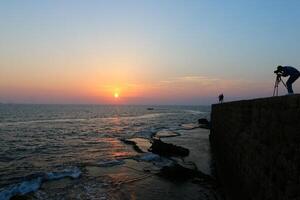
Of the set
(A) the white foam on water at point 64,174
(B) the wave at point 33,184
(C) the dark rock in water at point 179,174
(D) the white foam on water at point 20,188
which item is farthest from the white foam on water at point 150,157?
(D) the white foam on water at point 20,188

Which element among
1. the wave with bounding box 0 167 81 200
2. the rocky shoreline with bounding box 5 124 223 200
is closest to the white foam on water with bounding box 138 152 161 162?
the rocky shoreline with bounding box 5 124 223 200

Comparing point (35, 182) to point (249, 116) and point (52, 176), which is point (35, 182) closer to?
point (52, 176)

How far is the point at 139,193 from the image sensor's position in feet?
45.4

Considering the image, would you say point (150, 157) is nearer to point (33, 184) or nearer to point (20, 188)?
point (33, 184)

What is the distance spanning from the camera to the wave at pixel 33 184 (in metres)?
13.6

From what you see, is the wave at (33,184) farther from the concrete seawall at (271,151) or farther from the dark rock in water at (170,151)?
the concrete seawall at (271,151)

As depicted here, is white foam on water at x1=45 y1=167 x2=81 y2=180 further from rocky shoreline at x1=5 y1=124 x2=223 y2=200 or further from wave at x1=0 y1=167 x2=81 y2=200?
rocky shoreline at x1=5 y1=124 x2=223 y2=200

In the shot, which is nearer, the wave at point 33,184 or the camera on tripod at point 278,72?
the camera on tripod at point 278,72

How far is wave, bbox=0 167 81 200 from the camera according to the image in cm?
1355

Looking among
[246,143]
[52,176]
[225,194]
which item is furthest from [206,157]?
[246,143]

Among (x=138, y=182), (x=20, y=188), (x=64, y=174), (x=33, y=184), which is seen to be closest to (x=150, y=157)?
(x=138, y=182)

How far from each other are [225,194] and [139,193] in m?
3.64

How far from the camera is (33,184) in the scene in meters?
14.9

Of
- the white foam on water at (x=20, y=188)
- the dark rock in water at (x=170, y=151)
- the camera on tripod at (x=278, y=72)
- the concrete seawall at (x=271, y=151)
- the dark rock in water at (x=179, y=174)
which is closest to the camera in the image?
the concrete seawall at (x=271, y=151)
